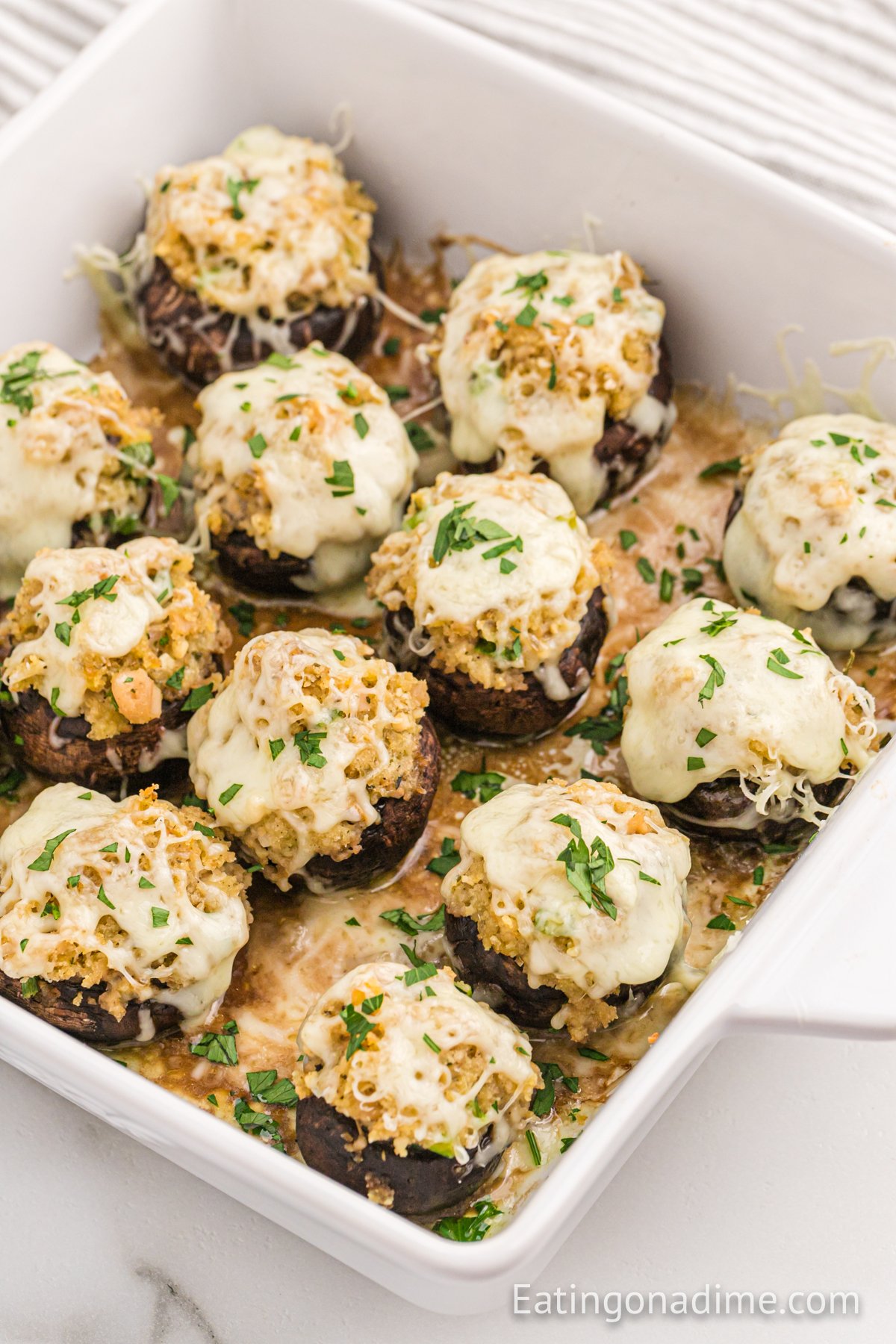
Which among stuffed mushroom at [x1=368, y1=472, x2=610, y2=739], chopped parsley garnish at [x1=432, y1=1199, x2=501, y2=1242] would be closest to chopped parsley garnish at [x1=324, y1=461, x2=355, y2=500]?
stuffed mushroom at [x1=368, y1=472, x2=610, y2=739]

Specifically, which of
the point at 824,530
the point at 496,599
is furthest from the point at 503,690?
the point at 824,530

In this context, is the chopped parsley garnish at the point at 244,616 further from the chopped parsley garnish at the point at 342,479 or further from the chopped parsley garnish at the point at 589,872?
the chopped parsley garnish at the point at 589,872

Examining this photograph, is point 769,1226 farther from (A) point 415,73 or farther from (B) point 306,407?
(A) point 415,73

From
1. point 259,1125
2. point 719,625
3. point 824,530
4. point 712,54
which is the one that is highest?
point 712,54

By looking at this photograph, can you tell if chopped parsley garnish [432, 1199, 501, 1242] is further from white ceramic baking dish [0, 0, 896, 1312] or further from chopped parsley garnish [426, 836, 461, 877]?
chopped parsley garnish [426, 836, 461, 877]

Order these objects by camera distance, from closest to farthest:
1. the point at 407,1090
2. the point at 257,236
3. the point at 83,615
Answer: the point at 407,1090 → the point at 83,615 → the point at 257,236

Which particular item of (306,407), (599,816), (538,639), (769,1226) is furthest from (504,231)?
(769,1226)

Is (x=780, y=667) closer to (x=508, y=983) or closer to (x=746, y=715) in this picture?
(x=746, y=715)
